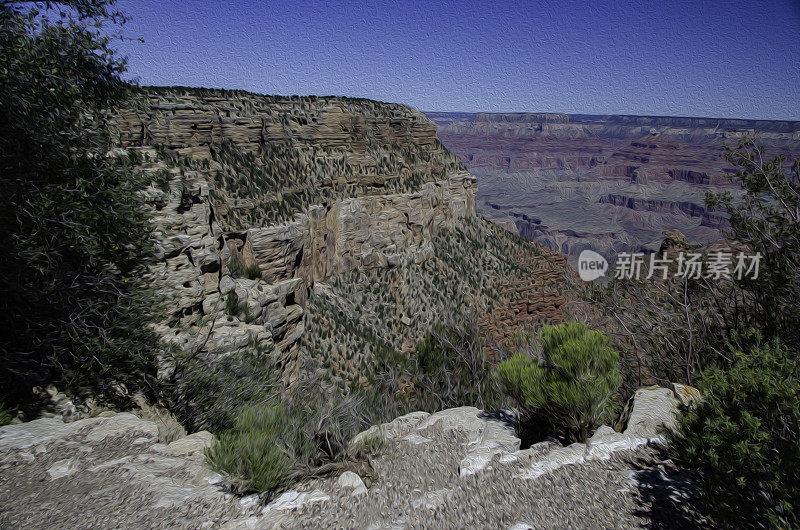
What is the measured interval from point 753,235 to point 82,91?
13.9 meters

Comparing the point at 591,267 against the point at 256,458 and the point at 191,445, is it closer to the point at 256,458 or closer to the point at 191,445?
the point at 256,458

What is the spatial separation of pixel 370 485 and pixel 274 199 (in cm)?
2471

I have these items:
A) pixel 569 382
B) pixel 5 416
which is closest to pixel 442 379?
pixel 569 382

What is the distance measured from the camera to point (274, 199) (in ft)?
91.5

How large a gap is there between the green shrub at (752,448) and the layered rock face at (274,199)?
1043 centimetres

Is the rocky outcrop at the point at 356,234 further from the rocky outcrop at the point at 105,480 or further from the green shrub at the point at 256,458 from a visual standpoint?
the green shrub at the point at 256,458

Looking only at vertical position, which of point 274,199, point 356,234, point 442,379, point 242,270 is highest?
point 274,199

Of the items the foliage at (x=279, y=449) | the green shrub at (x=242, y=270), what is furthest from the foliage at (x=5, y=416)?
the green shrub at (x=242, y=270)

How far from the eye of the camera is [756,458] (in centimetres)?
400

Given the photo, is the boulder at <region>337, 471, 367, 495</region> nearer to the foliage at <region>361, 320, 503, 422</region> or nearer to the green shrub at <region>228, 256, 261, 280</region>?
the foliage at <region>361, 320, 503, 422</region>

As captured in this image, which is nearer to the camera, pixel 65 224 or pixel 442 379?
pixel 65 224

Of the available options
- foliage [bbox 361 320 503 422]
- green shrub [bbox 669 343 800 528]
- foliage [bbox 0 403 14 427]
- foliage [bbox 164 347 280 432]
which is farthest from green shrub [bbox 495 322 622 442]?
foliage [bbox 0 403 14 427]

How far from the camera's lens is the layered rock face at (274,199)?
13.7m

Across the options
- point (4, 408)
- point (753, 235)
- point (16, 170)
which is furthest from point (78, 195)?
point (753, 235)
